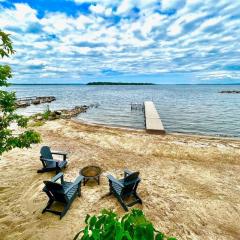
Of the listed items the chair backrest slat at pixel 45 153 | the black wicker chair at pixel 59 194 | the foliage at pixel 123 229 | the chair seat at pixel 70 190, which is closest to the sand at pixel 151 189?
the black wicker chair at pixel 59 194

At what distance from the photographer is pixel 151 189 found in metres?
7.81

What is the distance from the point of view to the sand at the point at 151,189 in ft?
19.1

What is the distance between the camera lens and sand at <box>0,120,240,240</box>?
5809 millimetres

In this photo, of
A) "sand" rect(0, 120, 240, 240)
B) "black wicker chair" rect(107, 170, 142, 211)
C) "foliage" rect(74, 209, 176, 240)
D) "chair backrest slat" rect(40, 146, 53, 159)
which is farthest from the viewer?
"chair backrest slat" rect(40, 146, 53, 159)

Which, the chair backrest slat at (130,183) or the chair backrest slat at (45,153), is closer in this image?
the chair backrest slat at (130,183)

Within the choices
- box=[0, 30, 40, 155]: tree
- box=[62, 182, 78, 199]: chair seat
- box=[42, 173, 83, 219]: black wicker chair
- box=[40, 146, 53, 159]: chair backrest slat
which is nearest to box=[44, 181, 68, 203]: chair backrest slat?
box=[42, 173, 83, 219]: black wicker chair

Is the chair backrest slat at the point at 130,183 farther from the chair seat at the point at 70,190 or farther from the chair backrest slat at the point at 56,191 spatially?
the chair backrest slat at the point at 56,191

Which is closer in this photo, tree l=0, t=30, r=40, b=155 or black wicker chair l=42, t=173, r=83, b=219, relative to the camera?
tree l=0, t=30, r=40, b=155

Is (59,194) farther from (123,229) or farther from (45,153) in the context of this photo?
(123,229)

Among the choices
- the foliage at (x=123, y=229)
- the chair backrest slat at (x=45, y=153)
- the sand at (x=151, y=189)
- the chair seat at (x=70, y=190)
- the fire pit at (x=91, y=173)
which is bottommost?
the sand at (x=151, y=189)

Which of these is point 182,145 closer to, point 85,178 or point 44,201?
point 85,178

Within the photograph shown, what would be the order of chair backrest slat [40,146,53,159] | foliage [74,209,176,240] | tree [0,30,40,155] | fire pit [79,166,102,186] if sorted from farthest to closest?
chair backrest slat [40,146,53,159], fire pit [79,166,102,186], tree [0,30,40,155], foliage [74,209,176,240]

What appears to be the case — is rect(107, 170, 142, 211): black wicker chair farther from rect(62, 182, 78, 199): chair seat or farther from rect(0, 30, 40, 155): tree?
rect(0, 30, 40, 155): tree

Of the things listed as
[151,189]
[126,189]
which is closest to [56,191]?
[126,189]
